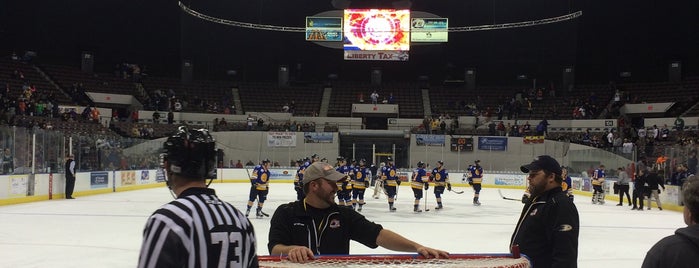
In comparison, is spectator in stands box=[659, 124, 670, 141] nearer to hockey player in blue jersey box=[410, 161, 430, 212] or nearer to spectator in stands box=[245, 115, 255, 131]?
hockey player in blue jersey box=[410, 161, 430, 212]

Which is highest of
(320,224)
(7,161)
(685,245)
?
(685,245)

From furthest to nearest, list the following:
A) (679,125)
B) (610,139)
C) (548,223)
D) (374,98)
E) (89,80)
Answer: (374,98) < (89,80) < (610,139) < (679,125) < (548,223)

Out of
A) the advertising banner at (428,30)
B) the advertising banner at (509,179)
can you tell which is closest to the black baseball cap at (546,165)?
the advertising banner at (509,179)

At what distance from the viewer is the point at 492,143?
30.0 meters

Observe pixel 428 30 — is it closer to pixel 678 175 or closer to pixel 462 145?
pixel 462 145

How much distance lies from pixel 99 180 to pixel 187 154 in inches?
775

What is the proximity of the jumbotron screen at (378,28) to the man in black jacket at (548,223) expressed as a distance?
28.8 m

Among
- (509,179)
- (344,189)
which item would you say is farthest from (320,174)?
(509,179)

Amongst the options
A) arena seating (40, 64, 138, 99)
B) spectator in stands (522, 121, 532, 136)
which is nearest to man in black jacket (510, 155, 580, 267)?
spectator in stands (522, 121, 532, 136)

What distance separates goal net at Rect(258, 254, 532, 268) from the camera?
2.09 metres

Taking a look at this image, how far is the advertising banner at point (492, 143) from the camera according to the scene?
29.9 metres

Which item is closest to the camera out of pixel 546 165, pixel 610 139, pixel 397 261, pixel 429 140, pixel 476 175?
pixel 397 261

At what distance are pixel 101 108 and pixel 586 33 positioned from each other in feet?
92.0

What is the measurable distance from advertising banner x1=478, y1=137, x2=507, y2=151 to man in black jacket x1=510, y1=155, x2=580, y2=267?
27.0 meters
